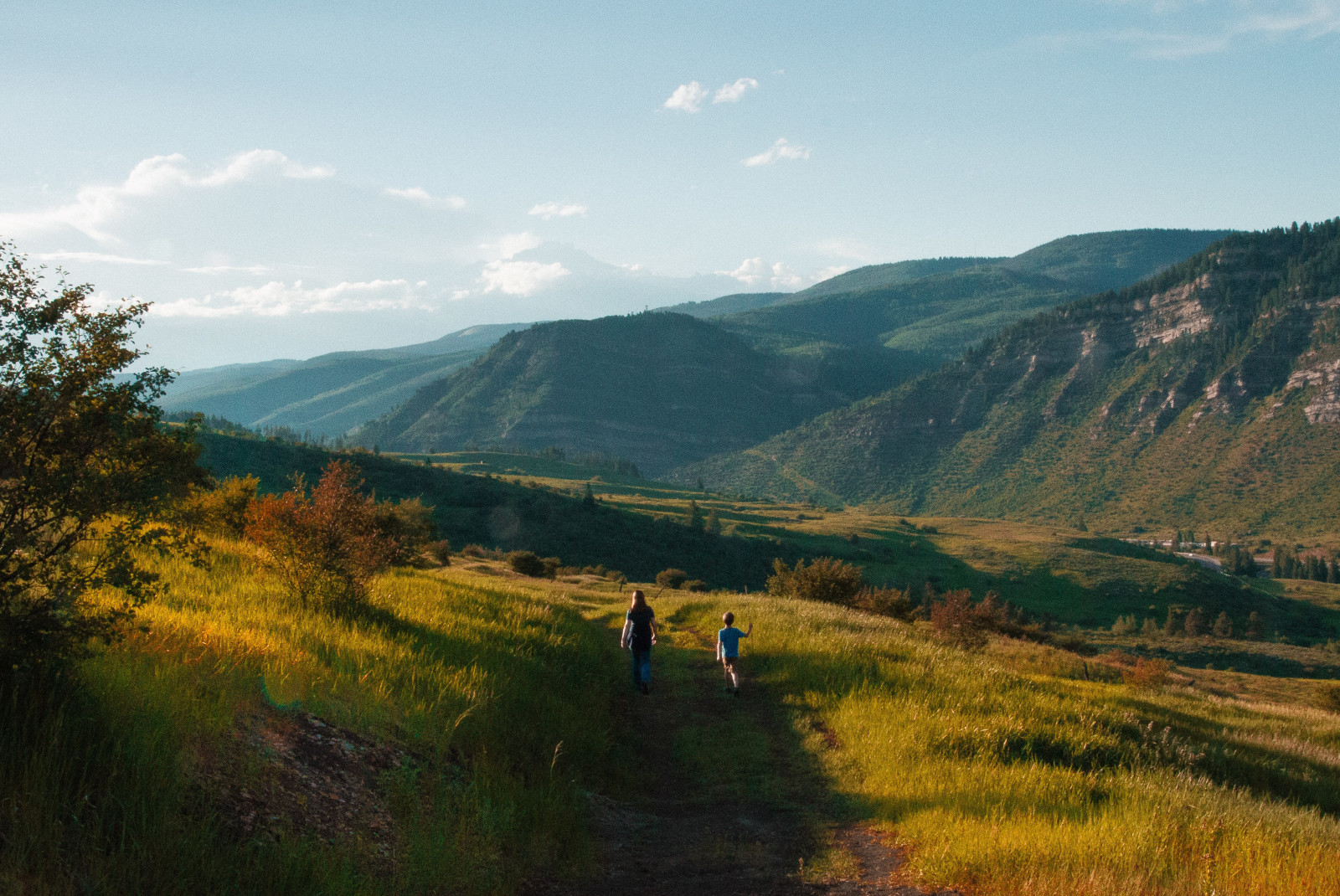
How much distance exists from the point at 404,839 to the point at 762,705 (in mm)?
7616

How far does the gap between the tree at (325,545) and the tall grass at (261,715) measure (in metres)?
0.61

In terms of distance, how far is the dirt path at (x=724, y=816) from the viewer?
643cm

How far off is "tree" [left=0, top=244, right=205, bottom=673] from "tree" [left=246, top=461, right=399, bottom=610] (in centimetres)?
617

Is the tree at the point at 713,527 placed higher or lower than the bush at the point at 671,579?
lower

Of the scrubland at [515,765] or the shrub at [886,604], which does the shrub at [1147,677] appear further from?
the scrubland at [515,765]

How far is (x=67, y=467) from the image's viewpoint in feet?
16.5

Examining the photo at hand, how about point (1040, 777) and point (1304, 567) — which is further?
point (1304, 567)

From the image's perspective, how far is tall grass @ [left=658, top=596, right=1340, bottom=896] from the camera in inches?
227

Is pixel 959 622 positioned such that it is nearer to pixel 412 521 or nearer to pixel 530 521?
pixel 412 521

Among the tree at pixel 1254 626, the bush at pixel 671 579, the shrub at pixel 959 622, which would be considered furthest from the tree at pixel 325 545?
the tree at pixel 1254 626

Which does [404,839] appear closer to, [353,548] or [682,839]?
[682,839]

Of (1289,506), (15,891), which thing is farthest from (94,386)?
(1289,506)

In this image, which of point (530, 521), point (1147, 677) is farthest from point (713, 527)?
point (1147, 677)

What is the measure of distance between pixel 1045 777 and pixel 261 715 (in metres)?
7.60
